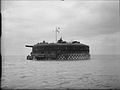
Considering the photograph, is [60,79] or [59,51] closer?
[60,79]

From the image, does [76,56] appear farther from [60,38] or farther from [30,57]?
[30,57]

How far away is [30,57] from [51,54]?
22.2 meters

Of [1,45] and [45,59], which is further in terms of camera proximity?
[45,59]

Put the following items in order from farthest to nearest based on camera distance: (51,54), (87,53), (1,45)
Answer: (87,53), (51,54), (1,45)

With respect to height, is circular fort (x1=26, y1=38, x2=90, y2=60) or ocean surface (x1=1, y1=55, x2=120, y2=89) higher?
circular fort (x1=26, y1=38, x2=90, y2=60)

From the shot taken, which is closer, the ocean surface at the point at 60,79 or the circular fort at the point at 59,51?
the ocean surface at the point at 60,79

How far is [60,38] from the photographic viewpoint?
361 ft

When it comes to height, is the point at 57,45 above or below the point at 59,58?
above

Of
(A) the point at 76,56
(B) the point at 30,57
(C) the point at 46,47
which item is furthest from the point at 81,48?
(B) the point at 30,57

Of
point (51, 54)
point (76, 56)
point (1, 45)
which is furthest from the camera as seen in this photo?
point (76, 56)

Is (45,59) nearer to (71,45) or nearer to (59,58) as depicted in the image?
(59,58)

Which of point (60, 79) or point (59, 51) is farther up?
point (59, 51)

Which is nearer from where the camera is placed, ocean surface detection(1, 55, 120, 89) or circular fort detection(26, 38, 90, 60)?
ocean surface detection(1, 55, 120, 89)

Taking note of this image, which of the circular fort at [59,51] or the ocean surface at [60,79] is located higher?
the circular fort at [59,51]
